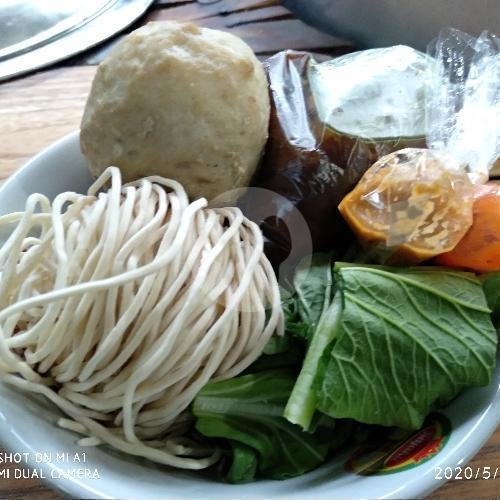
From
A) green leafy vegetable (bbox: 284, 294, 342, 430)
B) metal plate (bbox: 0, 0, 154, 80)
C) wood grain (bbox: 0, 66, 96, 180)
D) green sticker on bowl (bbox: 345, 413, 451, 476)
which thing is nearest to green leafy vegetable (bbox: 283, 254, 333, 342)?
green leafy vegetable (bbox: 284, 294, 342, 430)

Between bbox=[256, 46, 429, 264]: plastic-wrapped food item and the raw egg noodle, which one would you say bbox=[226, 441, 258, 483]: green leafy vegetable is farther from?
bbox=[256, 46, 429, 264]: plastic-wrapped food item

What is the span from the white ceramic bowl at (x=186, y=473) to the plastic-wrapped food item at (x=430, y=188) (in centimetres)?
17

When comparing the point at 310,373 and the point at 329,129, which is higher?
the point at 329,129

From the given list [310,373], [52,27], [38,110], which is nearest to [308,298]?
[310,373]

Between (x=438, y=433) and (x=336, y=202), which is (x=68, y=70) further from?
(x=438, y=433)

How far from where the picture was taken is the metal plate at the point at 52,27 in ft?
4.70

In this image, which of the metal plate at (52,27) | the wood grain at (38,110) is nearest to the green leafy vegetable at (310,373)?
the wood grain at (38,110)

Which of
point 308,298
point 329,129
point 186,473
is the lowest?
point 186,473

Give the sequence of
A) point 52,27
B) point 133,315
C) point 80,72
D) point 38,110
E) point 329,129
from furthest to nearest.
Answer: point 52,27, point 80,72, point 38,110, point 329,129, point 133,315

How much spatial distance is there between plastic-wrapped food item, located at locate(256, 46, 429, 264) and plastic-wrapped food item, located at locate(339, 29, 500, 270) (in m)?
0.03

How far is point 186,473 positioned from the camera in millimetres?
680

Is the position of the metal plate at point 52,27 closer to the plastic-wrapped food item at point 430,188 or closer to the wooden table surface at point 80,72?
the wooden table surface at point 80,72

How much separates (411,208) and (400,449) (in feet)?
0.87

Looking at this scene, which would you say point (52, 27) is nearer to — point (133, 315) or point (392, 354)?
point (133, 315)
